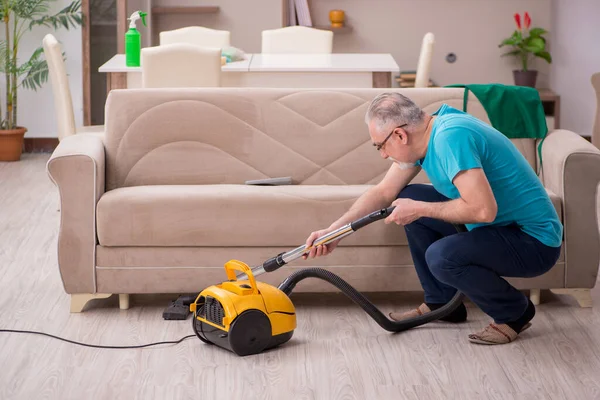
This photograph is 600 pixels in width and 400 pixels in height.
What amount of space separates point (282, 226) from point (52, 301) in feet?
3.03

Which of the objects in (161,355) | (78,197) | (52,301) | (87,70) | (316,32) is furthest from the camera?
(87,70)

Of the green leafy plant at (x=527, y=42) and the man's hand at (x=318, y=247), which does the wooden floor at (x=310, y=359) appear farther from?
the green leafy plant at (x=527, y=42)

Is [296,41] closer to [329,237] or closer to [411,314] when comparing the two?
[411,314]

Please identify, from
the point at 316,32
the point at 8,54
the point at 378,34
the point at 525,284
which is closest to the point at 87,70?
the point at 8,54

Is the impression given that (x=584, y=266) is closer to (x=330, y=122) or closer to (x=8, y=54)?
(x=330, y=122)

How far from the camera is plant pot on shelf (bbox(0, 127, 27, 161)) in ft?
20.4

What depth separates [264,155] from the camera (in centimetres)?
347

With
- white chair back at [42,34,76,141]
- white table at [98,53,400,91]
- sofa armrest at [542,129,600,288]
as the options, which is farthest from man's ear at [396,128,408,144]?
white chair back at [42,34,76,141]

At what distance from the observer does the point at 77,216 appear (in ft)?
10.2

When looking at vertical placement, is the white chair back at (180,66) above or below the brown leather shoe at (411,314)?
above

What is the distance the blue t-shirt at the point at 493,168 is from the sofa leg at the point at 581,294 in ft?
1.63

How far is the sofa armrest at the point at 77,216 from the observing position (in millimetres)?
3107

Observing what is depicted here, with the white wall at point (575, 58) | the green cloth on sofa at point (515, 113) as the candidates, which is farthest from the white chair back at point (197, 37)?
the green cloth on sofa at point (515, 113)

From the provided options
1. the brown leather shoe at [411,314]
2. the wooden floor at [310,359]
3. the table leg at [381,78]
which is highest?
the table leg at [381,78]
